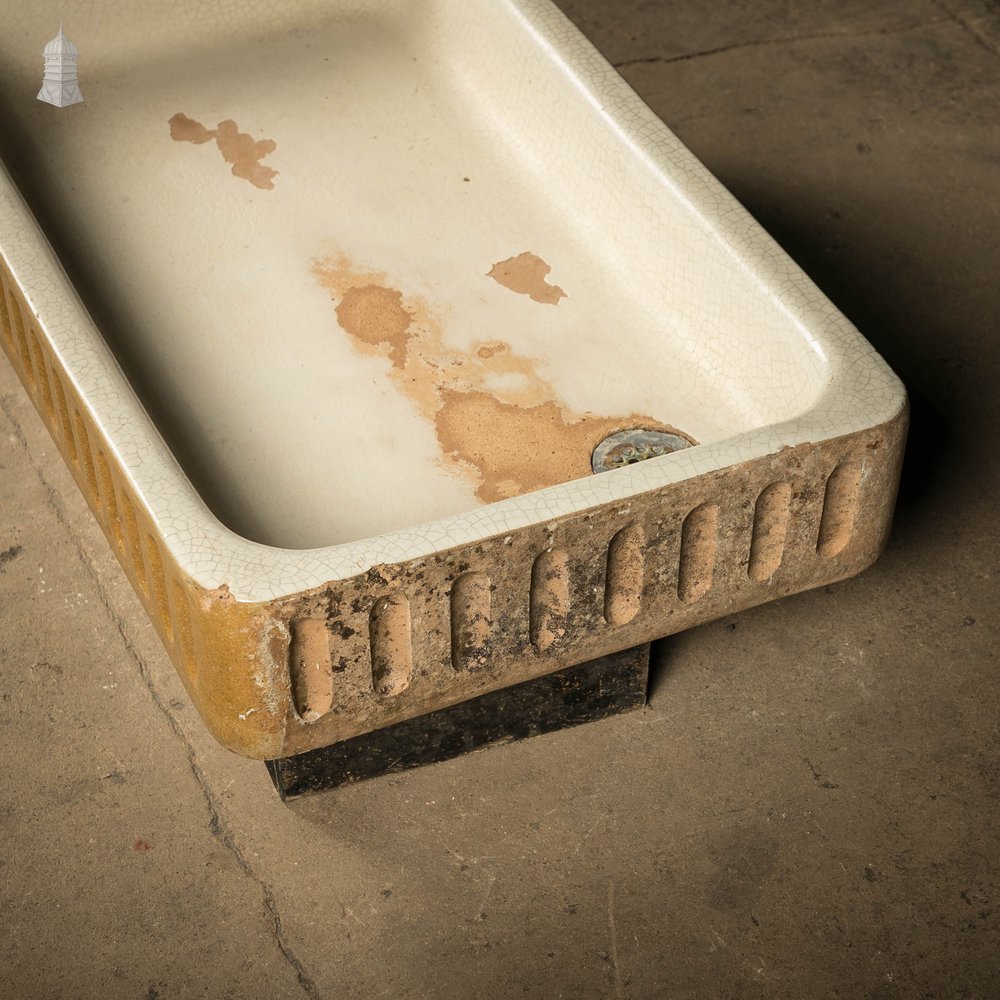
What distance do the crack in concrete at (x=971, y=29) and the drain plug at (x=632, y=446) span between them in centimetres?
202

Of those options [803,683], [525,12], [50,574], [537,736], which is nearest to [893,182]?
[525,12]

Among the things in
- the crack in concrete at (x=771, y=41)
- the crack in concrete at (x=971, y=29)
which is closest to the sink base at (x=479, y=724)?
the crack in concrete at (x=771, y=41)

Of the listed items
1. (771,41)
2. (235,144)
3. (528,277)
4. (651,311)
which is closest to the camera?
(651,311)

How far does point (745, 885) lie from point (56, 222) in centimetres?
165

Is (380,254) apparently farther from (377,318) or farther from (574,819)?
(574,819)

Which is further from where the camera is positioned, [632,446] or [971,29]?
[971,29]

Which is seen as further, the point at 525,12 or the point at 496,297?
the point at 525,12

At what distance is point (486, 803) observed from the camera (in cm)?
242

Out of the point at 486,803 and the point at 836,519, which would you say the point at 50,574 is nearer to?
the point at 486,803

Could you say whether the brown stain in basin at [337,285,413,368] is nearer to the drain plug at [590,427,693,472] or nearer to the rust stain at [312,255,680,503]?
the rust stain at [312,255,680,503]

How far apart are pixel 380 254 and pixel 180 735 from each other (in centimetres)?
92

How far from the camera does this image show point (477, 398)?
2.61 metres

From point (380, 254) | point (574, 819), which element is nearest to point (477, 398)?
point (380, 254)

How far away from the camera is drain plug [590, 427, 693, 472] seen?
8.11ft
